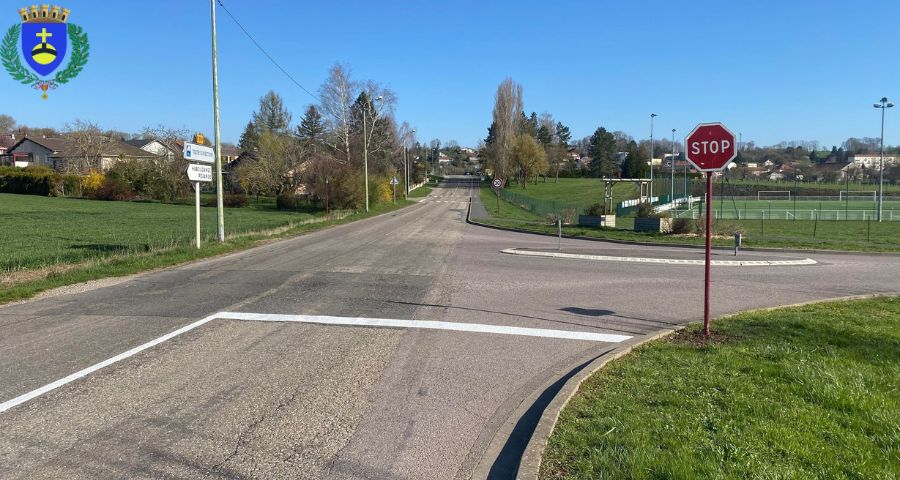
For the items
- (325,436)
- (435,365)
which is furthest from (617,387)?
(325,436)

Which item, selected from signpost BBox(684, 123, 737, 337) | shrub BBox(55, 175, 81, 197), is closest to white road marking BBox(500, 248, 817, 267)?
signpost BBox(684, 123, 737, 337)

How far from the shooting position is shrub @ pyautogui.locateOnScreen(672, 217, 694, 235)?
25.2 meters

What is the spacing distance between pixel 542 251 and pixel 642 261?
11.7 feet

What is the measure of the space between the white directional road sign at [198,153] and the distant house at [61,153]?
5666 centimetres

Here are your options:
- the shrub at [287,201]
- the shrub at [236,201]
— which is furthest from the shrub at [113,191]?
the shrub at [287,201]

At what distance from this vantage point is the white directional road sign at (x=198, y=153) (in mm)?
18059

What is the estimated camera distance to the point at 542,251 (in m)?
19.3

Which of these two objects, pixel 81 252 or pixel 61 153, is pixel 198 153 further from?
pixel 61 153

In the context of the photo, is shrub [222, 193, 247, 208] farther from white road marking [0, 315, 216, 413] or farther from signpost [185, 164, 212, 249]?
white road marking [0, 315, 216, 413]

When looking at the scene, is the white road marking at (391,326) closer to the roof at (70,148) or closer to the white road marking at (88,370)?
the white road marking at (88,370)

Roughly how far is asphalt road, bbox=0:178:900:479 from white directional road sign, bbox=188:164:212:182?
538 centimetres

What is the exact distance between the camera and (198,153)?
1875cm

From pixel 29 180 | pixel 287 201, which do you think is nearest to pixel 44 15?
pixel 287 201

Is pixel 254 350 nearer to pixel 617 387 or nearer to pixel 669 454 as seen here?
pixel 617 387
